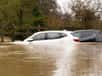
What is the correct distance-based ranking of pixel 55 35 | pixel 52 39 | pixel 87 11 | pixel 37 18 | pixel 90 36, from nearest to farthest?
pixel 52 39
pixel 55 35
pixel 90 36
pixel 87 11
pixel 37 18

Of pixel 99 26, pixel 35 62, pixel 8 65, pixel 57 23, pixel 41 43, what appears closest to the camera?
pixel 8 65

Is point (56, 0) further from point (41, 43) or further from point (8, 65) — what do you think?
point (8, 65)

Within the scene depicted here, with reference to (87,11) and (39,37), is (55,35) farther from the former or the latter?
(87,11)

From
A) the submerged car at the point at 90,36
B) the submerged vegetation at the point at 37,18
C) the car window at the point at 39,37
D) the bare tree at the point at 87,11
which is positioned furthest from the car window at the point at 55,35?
the bare tree at the point at 87,11

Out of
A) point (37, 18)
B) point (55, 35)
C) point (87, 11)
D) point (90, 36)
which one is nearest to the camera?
point (55, 35)

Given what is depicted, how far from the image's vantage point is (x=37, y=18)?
43719 millimetres

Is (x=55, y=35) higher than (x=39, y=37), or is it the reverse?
(x=55, y=35)

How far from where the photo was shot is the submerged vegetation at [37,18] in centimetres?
3903

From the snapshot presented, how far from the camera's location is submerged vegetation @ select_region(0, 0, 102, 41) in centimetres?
3903

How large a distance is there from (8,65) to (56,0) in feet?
130

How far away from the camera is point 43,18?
145ft

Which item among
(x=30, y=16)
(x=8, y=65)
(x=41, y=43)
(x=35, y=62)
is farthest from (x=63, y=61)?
(x=30, y=16)

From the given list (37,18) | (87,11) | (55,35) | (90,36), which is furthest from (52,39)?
(37,18)

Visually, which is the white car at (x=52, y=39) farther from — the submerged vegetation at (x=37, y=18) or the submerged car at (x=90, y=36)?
the submerged vegetation at (x=37, y=18)
